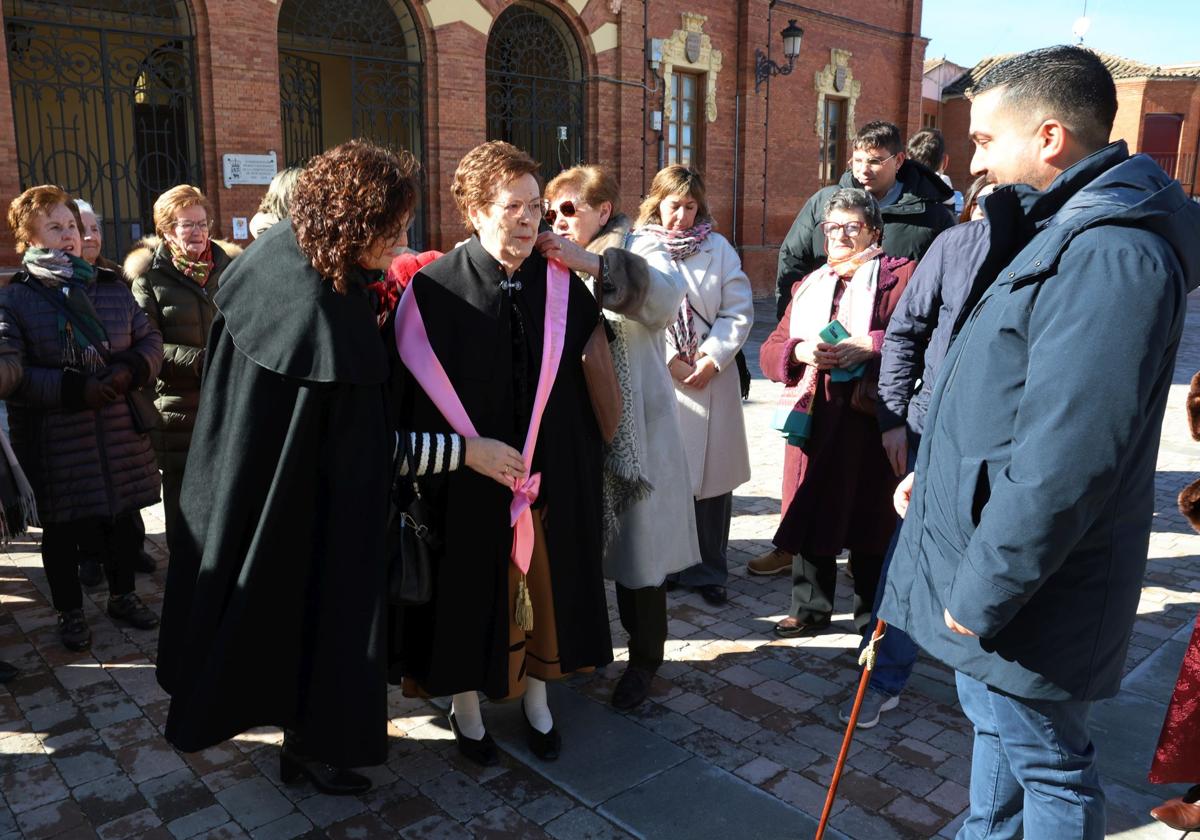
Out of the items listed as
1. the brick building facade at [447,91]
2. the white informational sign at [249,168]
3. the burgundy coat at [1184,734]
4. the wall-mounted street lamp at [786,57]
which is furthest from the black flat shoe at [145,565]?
the wall-mounted street lamp at [786,57]

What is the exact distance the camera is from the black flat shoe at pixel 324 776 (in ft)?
9.95

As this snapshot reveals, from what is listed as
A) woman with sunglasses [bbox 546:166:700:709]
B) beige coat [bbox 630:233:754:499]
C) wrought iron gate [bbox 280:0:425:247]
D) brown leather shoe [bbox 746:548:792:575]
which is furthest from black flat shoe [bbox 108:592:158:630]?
wrought iron gate [bbox 280:0:425:247]

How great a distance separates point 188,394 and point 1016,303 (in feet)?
13.0

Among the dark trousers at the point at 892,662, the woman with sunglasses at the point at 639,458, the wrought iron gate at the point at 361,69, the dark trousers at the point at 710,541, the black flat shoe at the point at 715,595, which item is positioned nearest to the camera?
the woman with sunglasses at the point at 639,458

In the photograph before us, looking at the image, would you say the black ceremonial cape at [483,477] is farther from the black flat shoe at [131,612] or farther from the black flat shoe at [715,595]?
the black flat shoe at [131,612]

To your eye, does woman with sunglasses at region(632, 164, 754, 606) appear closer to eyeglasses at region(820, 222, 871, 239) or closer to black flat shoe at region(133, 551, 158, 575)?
eyeglasses at region(820, 222, 871, 239)

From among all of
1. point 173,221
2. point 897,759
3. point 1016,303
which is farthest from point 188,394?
point 1016,303

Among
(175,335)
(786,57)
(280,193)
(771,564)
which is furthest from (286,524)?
(786,57)

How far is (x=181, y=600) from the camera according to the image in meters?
2.89

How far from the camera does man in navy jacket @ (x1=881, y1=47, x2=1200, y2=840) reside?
1.82 m

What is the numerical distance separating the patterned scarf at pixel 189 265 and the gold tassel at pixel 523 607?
2.51 meters

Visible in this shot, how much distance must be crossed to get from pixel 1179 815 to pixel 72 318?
4.56 m

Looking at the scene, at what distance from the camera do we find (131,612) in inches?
171

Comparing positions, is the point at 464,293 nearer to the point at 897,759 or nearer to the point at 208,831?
the point at 208,831
